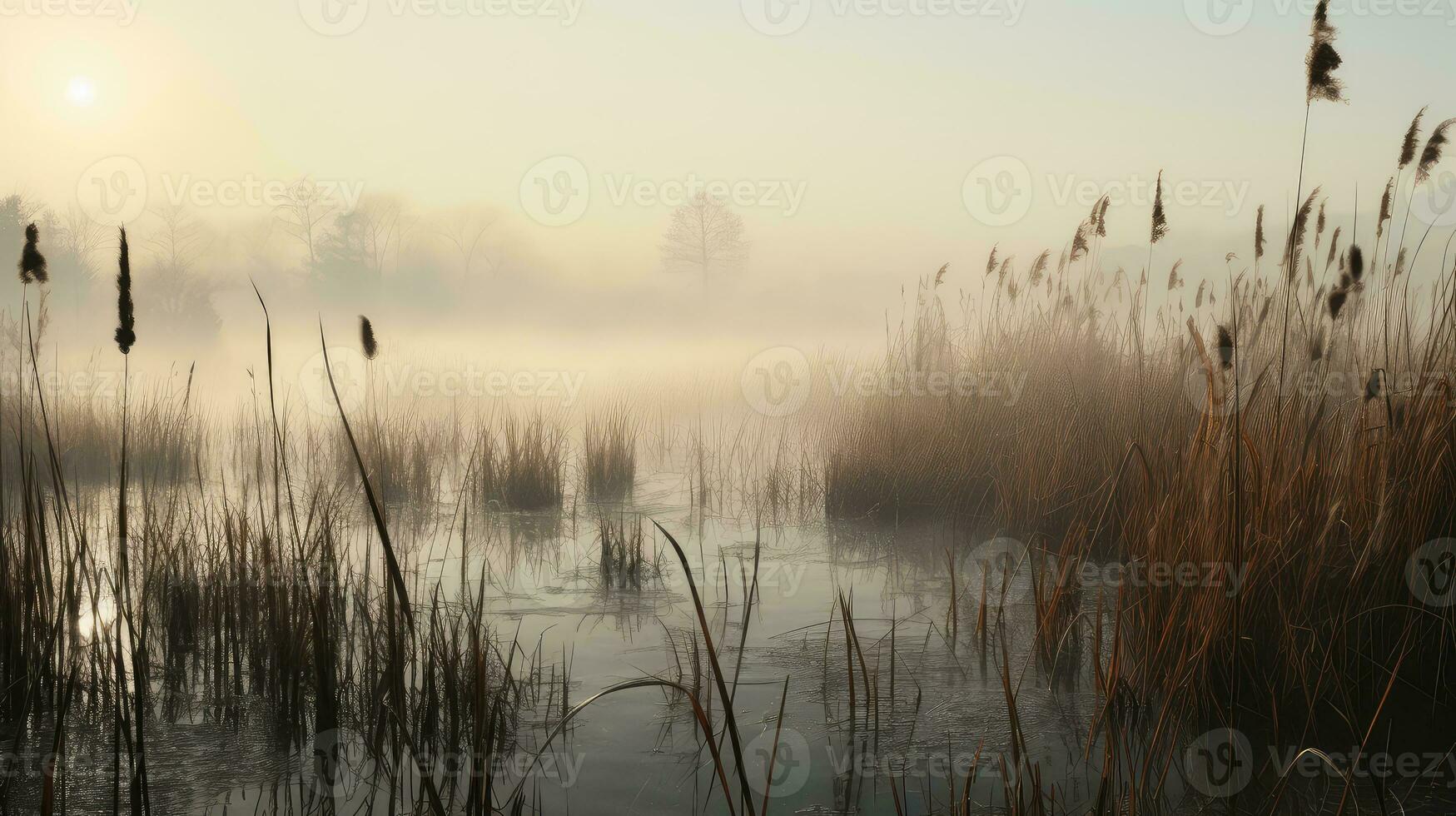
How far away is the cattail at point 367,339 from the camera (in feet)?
7.17

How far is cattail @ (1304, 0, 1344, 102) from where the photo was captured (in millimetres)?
2666

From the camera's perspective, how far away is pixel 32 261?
2.50 metres

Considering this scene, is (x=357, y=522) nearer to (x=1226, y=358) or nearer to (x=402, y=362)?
(x=1226, y=358)

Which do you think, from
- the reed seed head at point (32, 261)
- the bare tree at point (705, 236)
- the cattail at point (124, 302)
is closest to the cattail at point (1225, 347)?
the cattail at point (124, 302)

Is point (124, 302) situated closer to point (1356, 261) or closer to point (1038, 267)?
point (1356, 261)

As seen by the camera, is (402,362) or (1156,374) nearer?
(1156,374)

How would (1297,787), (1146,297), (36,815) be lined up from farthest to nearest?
1. (1146,297)
2. (1297,787)
3. (36,815)

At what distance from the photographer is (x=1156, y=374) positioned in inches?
239

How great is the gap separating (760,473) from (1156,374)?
302cm

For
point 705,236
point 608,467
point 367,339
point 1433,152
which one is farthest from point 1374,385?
point 705,236

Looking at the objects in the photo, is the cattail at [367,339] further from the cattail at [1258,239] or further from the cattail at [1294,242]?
the cattail at [1258,239]

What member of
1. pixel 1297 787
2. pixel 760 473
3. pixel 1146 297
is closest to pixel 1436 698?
pixel 1297 787

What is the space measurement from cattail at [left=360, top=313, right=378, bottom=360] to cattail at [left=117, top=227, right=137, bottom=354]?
47 centimetres

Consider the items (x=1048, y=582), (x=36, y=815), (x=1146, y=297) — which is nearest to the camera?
(x=36, y=815)
